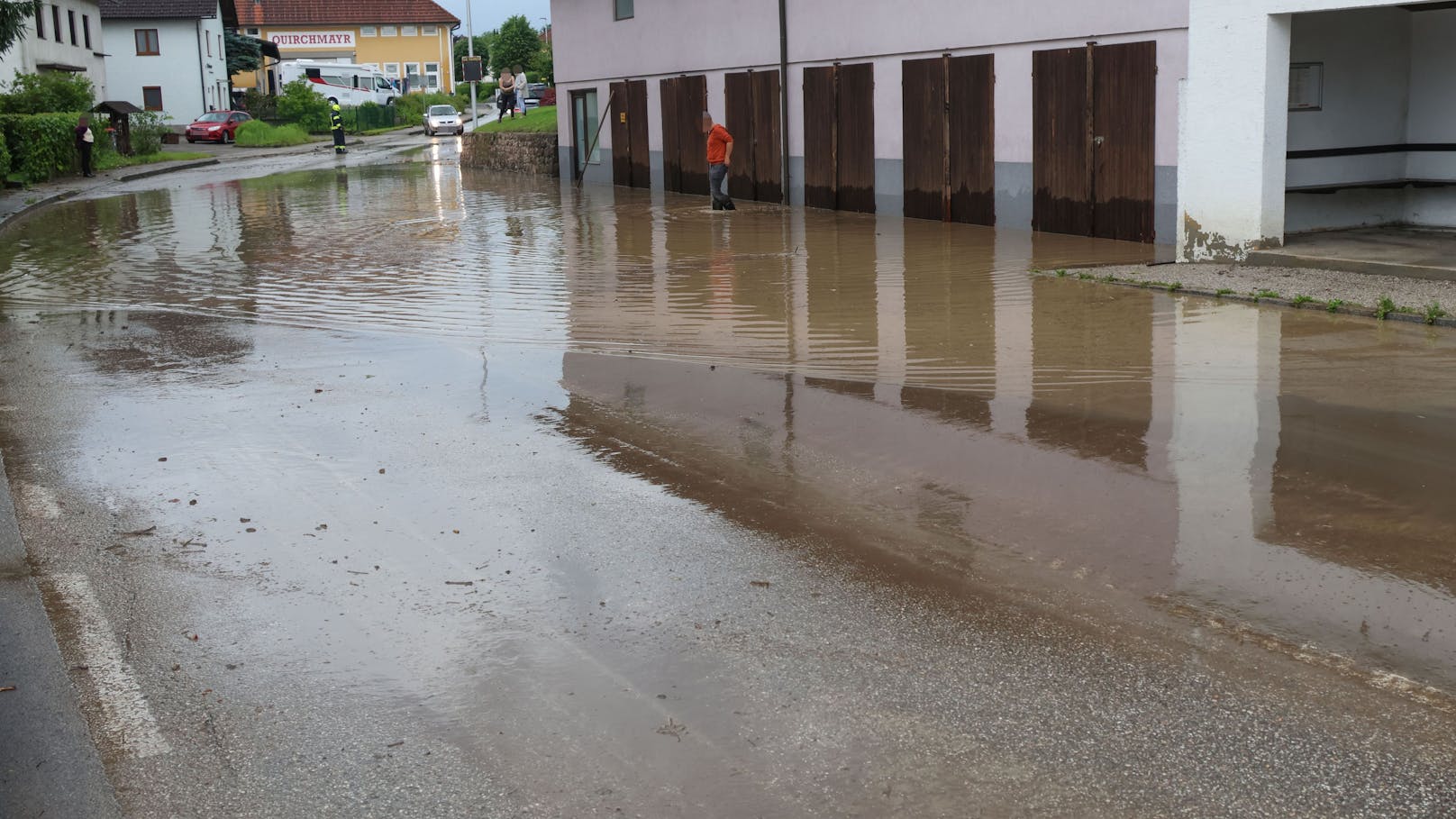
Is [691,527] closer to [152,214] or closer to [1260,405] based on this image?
[1260,405]

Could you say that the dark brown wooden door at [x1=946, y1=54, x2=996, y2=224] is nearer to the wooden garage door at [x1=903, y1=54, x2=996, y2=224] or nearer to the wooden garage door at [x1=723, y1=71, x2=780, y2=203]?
the wooden garage door at [x1=903, y1=54, x2=996, y2=224]

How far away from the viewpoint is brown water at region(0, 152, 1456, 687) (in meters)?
6.10

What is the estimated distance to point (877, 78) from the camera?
2242 cm

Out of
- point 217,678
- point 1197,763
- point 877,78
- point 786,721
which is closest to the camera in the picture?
point 1197,763

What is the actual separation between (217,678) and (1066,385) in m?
5.90

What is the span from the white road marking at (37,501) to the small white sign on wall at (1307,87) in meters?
12.7

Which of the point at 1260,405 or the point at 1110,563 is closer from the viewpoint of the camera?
the point at 1110,563

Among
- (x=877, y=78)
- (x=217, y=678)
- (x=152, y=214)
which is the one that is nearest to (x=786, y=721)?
(x=217, y=678)

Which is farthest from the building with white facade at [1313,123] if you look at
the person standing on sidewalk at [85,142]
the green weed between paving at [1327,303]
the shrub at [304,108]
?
the shrub at [304,108]

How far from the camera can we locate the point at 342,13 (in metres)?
103

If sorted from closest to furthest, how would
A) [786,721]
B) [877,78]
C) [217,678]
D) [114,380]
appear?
[786,721] → [217,678] → [114,380] → [877,78]

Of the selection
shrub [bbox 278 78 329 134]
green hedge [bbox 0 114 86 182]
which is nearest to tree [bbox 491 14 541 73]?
shrub [bbox 278 78 329 134]

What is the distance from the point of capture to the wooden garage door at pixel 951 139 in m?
20.2

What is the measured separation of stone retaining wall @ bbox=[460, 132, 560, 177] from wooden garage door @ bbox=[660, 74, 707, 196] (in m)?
6.60
